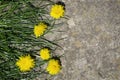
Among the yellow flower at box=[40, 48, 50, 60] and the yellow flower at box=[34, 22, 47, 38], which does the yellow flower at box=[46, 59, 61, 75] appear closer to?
the yellow flower at box=[40, 48, 50, 60]

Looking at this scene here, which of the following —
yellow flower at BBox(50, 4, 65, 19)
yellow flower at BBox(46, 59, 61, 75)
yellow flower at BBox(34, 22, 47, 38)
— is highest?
yellow flower at BBox(50, 4, 65, 19)

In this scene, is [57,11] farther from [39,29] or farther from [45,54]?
[45,54]

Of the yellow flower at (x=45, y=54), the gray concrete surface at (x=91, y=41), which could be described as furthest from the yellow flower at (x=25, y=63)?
the gray concrete surface at (x=91, y=41)

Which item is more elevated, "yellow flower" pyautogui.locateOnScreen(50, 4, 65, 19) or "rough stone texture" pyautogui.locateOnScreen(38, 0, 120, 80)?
"yellow flower" pyautogui.locateOnScreen(50, 4, 65, 19)

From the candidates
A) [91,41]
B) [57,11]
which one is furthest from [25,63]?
[91,41]

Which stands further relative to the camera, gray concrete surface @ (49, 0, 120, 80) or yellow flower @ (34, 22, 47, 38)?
gray concrete surface @ (49, 0, 120, 80)

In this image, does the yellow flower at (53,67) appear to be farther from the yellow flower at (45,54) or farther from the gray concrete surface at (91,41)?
the gray concrete surface at (91,41)

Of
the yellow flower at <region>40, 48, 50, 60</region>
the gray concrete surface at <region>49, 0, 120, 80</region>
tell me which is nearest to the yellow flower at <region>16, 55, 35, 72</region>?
the yellow flower at <region>40, 48, 50, 60</region>
